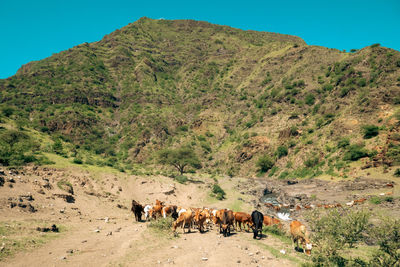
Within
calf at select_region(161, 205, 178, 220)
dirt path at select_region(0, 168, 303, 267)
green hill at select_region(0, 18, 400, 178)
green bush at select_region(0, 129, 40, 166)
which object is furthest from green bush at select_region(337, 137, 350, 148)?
green bush at select_region(0, 129, 40, 166)

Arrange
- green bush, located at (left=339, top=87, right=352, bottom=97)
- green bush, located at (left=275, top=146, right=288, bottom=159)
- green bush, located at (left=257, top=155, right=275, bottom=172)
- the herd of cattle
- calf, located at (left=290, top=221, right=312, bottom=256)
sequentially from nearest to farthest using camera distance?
1. calf, located at (left=290, top=221, right=312, bottom=256)
2. the herd of cattle
3. green bush, located at (left=275, top=146, right=288, bottom=159)
4. green bush, located at (left=257, top=155, right=275, bottom=172)
5. green bush, located at (left=339, top=87, right=352, bottom=97)

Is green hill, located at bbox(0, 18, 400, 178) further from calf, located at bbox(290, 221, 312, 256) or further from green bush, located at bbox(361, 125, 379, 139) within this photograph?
calf, located at bbox(290, 221, 312, 256)

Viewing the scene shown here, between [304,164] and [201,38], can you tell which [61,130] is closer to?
[304,164]

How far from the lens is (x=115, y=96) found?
98500mm

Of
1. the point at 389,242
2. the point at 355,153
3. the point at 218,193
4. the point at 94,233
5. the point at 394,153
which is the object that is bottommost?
the point at 218,193

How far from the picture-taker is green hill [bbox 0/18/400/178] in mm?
42125

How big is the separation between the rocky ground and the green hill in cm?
554

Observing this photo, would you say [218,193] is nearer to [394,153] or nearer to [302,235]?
[302,235]

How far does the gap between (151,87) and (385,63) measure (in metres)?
87.4

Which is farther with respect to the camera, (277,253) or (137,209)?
(137,209)

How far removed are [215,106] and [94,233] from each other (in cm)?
8691

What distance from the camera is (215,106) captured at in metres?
96.4

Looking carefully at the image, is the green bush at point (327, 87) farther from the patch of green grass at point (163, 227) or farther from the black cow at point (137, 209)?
the patch of green grass at point (163, 227)

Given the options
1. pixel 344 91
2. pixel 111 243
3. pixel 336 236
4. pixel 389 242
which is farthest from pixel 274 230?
pixel 344 91
